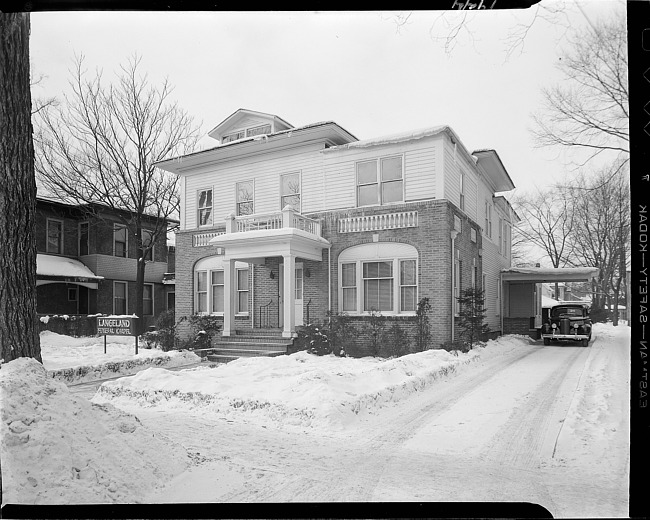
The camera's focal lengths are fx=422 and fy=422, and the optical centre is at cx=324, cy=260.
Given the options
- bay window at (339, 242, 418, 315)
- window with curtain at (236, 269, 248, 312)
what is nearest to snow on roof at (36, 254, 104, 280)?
window with curtain at (236, 269, 248, 312)

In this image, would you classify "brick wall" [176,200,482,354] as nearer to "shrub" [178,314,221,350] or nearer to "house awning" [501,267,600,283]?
"shrub" [178,314,221,350]

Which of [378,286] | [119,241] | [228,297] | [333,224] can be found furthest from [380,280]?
[119,241]

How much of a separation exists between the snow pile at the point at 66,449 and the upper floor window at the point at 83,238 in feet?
2.54

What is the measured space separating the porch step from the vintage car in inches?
83.9

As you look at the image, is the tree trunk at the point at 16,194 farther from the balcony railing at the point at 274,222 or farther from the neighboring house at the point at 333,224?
the balcony railing at the point at 274,222

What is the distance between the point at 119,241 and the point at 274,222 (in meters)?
1.77

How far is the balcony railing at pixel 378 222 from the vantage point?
4.17m

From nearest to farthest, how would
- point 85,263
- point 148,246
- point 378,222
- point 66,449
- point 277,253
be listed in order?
point 66,449 < point 85,263 < point 148,246 < point 378,222 < point 277,253

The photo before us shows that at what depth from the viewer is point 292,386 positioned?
338cm

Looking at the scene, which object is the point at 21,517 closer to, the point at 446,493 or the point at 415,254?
the point at 446,493

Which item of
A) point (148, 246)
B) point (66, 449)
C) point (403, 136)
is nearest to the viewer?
point (66, 449)

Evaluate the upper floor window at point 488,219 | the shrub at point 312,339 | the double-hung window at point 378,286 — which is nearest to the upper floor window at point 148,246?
the shrub at point 312,339

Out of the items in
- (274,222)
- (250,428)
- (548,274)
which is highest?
(274,222)

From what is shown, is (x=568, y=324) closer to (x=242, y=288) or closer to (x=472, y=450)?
(x=472, y=450)
